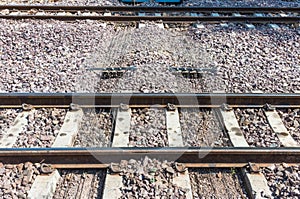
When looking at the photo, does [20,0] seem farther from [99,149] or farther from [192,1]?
[99,149]

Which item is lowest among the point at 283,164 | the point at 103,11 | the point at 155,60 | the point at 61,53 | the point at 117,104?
the point at 283,164

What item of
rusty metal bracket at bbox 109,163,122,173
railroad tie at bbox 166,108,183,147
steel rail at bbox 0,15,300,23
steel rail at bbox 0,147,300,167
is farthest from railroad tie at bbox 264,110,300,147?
steel rail at bbox 0,15,300,23

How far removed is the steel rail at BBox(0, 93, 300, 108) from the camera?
480 cm

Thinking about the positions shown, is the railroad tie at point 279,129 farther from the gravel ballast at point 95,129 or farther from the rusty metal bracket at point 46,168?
the rusty metal bracket at point 46,168

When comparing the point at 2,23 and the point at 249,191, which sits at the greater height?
the point at 2,23

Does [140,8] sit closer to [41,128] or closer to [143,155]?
[41,128]

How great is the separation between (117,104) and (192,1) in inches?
234

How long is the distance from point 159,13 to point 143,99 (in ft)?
14.9

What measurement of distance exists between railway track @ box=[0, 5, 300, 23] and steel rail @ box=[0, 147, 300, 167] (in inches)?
201

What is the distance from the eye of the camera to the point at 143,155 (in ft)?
12.1

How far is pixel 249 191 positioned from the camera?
3.44m

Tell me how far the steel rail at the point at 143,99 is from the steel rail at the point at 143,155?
1.16m

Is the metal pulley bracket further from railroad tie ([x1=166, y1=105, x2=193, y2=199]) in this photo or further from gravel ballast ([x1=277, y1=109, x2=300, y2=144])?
gravel ballast ([x1=277, y1=109, x2=300, y2=144])

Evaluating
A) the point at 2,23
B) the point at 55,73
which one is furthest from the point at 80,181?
the point at 2,23
